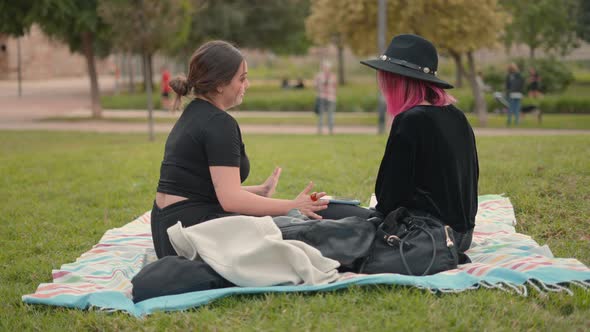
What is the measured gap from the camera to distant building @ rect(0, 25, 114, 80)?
50.7 m

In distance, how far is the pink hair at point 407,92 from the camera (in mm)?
4176

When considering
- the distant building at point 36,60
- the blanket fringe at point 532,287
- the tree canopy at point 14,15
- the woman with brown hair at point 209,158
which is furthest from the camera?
the distant building at point 36,60

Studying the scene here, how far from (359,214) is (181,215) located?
1.12 meters

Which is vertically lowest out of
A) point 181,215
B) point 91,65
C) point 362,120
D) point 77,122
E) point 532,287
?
point 362,120

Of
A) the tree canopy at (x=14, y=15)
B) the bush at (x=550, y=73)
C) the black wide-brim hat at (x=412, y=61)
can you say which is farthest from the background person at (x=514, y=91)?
the black wide-brim hat at (x=412, y=61)

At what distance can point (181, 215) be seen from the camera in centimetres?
421

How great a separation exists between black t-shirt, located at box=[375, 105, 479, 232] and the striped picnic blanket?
15.5 inches

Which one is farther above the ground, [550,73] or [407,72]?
[407,72]

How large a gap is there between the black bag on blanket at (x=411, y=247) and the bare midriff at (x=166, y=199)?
3.85ft

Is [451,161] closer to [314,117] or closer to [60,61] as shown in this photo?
[314,117]

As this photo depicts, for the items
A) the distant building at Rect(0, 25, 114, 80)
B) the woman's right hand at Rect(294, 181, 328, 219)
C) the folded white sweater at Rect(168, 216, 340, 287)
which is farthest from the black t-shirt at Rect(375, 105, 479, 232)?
the distant building at Rect(0, 25, 114, 80)

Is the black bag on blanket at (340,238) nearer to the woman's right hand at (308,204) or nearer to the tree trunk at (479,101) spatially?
the woman's right hand at (308,204)

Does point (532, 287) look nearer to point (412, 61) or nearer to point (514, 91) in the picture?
point (412, 61)

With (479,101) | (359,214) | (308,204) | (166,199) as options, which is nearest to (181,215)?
(166,199)
